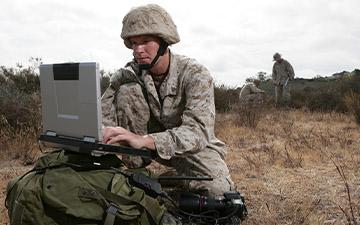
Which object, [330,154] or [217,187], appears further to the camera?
[330,154]

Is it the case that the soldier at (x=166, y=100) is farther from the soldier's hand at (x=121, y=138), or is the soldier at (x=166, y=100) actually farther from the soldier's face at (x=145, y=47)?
the soldier's hand at (x=121, y=138)

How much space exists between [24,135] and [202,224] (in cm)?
305

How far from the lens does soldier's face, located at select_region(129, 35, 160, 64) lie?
275 centimetres

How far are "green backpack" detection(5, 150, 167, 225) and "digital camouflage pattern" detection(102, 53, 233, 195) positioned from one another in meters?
0.75

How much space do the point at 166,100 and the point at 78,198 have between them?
1.16 metres

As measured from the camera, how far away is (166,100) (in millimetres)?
2992

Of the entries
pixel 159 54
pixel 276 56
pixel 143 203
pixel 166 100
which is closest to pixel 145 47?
pixel 159 54

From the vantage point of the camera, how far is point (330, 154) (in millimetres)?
4930

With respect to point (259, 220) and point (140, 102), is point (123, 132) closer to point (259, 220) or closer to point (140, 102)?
point (140, 102)

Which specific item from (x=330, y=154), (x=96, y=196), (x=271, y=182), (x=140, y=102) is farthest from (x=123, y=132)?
(x=330, y=154)

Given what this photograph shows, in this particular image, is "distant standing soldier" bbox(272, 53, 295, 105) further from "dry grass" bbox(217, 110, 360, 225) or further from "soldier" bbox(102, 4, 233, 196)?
"soldier" bbox(102, 4, 233, 196)

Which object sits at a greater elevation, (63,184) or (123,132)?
(123,132)

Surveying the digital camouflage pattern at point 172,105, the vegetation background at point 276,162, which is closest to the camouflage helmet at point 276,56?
the vegetation background at point 276,162

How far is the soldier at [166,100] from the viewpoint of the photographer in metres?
2.66
